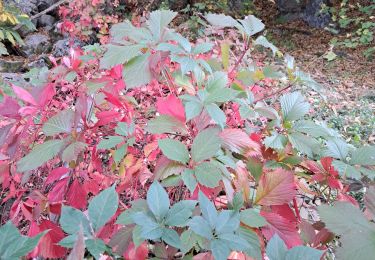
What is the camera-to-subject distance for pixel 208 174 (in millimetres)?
579

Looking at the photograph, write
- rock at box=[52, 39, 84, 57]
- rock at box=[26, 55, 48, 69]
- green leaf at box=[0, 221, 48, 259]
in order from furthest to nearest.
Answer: rock at box=[52, 39, 84, 57] < rock at box=[26, 55, 48, 69] < green leaf at box=[0, 221, 48, 259]

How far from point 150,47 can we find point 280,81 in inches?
104

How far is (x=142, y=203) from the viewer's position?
0.58 meters

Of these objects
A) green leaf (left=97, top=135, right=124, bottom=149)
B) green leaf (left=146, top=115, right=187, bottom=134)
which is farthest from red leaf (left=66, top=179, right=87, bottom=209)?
green leaf (left=146, top=115, right=187, bottom=134)

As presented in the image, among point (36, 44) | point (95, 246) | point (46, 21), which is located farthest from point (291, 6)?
point (95, 246)

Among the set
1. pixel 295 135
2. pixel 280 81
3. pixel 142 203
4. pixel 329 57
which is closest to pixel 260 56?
pixel 329 57

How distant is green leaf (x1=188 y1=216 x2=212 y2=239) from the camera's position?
1.55 feet

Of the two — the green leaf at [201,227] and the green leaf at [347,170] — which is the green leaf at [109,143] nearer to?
the green leaf at [201,227]

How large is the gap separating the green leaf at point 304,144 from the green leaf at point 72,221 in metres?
0.47

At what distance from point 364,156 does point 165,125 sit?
1.31ft

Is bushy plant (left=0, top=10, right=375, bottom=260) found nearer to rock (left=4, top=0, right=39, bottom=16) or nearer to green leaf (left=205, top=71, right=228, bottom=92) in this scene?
green leaf (left=205, top=71, right=228, bottom=92)

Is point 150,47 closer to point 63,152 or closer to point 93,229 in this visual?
point 63,152

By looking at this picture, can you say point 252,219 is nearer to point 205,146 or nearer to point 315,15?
point 205,146

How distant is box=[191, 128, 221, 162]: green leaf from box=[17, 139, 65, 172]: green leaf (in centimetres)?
24
